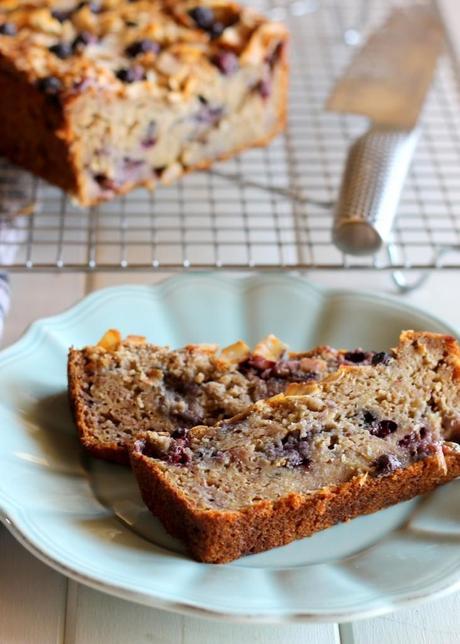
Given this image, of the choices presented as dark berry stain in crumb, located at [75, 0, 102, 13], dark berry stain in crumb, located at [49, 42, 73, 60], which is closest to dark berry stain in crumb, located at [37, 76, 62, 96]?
dark berry stain in crumb, located at [49, 42, 73, 60]

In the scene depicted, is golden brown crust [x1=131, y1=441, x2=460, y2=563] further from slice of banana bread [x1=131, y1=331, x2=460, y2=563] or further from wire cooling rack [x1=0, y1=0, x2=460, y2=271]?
wire cooling rack [x1=0, y1=0, x2=460, y2=271]

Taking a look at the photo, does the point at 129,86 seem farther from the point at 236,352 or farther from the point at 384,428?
the point at 384,428

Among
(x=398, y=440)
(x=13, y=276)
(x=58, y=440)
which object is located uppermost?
(x=398, y=440)

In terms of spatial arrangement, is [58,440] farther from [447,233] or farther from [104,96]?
[447,233]

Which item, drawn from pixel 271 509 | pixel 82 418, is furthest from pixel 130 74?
pixel 271 509

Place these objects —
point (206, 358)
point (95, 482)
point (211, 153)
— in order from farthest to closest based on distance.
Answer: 1. point (211, 153)
2. point (206, 358)
3. point (95, 482)

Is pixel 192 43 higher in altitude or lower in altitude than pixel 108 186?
higher

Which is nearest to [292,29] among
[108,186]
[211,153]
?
[211,153]
